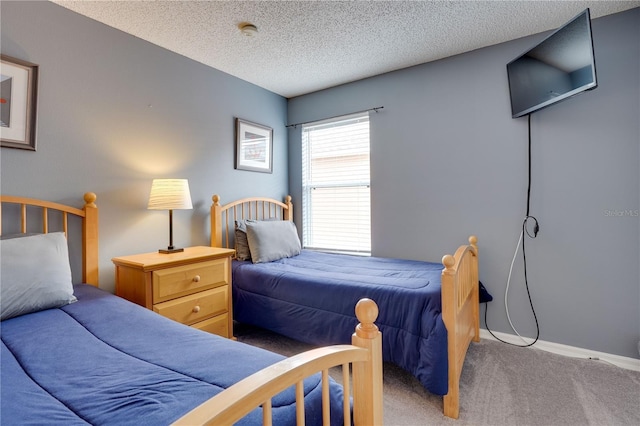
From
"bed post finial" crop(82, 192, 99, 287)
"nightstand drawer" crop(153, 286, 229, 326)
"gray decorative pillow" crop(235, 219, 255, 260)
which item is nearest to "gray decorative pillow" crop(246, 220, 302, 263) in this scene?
"gray decorative pillow" crop(235, 219, 255, 260)

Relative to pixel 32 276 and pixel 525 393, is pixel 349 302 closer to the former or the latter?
pixel 525 393

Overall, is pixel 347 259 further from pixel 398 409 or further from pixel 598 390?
pixel 598 390

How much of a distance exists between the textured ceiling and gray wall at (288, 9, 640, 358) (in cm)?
25

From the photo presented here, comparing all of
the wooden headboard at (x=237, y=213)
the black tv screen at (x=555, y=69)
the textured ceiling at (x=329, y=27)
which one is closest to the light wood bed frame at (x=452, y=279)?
the wooden headboard at (x=237, y=213)

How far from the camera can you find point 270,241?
2785 millimetres

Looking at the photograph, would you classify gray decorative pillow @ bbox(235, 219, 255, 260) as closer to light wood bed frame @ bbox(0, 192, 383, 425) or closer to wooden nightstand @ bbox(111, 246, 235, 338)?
wooden nightstand @ bbox(111, 246, 235, 338)

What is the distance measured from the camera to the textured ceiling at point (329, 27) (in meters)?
2.03

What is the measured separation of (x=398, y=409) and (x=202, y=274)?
1.45 metres

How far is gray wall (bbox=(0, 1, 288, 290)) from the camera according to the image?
73.5 inches

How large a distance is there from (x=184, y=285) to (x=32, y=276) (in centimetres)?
78

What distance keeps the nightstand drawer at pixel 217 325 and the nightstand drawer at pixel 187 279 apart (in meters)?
0.23

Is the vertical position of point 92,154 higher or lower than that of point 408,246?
higher

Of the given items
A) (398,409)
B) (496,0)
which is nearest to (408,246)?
(398,409)

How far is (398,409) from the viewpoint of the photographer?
169cm
